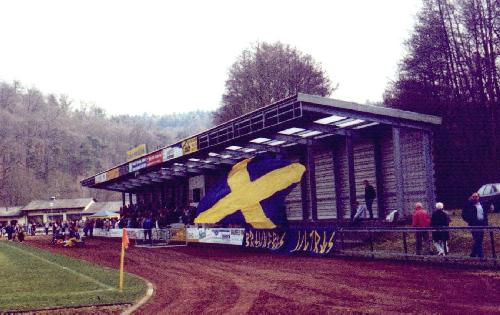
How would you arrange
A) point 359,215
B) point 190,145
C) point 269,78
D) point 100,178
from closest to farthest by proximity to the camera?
point 359,215 → point 190,145 → point 100,178 → point 269,78

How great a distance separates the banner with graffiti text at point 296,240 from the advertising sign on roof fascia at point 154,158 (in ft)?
37.0

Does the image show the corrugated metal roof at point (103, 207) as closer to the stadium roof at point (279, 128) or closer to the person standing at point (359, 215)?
the stadium roof at point (279, 128)

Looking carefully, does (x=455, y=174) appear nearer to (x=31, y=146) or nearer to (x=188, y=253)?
(x=188, y=253)

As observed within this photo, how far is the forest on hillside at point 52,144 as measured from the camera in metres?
119

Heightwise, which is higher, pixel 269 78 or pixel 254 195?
pixel 269 78

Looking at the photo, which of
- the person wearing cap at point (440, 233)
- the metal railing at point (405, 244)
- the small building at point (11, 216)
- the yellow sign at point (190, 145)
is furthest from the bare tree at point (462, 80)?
the small building at point (11, 216)

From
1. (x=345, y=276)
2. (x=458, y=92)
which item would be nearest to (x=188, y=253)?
(x=345, y=276)

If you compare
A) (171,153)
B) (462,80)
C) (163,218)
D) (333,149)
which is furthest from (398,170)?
(163,218)

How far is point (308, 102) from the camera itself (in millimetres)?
20656

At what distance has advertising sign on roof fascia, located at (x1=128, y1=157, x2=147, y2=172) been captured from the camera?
3732 cm

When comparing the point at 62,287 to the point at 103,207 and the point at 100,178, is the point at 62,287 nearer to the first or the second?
the point at 100,178

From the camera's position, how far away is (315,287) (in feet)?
41.3

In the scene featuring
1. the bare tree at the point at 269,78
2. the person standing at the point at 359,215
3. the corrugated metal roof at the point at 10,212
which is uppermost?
the bare tree at the point at 269,78

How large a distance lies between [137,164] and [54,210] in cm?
6684
